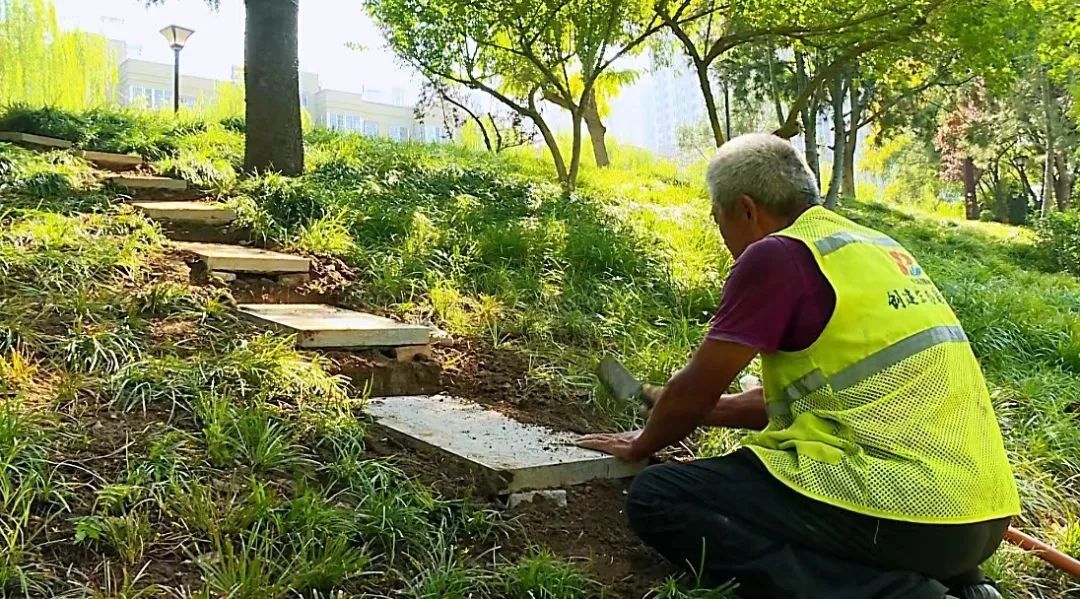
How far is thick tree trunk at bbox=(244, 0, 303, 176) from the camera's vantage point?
4797mm

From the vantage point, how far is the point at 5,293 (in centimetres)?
249

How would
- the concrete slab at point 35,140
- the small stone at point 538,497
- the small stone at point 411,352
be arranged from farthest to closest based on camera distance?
the concrete slab at point 35,140 → the small stone at point 411,352 → the small stone at point 538,497

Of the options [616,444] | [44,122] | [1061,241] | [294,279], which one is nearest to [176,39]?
[44,122]

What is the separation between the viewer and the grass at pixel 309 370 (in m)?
1.54

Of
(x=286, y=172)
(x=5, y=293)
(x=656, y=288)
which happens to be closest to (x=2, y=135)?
(x=286, y=172)

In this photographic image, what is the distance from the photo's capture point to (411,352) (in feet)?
8.95

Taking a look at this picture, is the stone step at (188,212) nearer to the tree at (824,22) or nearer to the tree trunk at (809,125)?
the tree at (824,22)

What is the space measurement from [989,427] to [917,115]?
16.4 m

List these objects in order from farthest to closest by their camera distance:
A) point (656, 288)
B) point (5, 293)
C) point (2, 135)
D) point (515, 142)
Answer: point (515, 142)
point (2, 135)
point (656, 288)
point (5, 293)

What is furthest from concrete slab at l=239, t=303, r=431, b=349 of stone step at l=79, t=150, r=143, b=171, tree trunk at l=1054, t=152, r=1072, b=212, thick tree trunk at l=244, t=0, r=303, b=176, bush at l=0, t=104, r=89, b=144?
tree trunk at l=1054, t=152, r=1072, b=212

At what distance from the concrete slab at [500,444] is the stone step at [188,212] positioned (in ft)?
6.06

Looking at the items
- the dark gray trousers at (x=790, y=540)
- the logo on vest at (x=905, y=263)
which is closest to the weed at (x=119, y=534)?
the dark gray trousers at (x=790, y=540)

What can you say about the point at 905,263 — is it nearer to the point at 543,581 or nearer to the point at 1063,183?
the point at 543,581

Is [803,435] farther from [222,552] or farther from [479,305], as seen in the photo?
[479,305]
